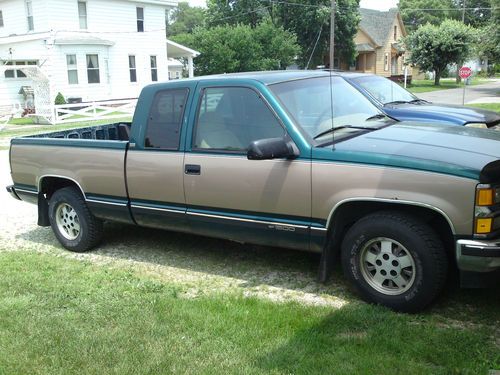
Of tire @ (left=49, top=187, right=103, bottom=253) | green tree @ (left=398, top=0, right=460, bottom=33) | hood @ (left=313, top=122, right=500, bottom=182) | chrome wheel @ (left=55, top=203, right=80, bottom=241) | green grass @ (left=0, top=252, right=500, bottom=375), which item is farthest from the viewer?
green tree @ (left=398, top=0, right=460, bottom=33)

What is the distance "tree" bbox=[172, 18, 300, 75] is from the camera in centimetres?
3956

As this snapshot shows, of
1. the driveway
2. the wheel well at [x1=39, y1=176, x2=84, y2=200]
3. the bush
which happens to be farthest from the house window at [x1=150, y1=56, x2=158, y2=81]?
the wheel well at [x1=39, y1=176, x2=84, y2=200]

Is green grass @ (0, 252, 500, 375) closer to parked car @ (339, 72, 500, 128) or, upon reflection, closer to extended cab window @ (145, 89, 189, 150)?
extended cab window @ (145, 89, 189, 150)

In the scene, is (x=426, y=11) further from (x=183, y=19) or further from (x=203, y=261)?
(x=203, y=261)

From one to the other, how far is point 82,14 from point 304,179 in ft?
91.1

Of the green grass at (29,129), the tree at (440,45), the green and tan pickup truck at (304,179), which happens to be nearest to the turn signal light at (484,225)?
the green and tan pickup truck at (304,179)

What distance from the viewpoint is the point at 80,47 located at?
28.6 meters

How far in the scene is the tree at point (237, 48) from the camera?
3956 centimetres

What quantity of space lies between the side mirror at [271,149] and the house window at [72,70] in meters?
26.4

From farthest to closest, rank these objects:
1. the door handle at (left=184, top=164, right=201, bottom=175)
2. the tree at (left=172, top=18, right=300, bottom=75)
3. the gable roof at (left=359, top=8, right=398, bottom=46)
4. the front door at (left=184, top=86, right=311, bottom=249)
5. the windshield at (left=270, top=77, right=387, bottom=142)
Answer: the gable roof at (left=359, top=8, right=398, bottom=46) < the tree at (left=172, top=18, right=300, bottom=75) < the door handle at (left=184, top=164, right=201, bottom=175) < the windshield at (left=270, top=77, right=387, bottom=142) < the front door at (left=184, top=86, right=311, bottom=249)

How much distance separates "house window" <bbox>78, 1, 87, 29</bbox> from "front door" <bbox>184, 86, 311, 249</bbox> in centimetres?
2652

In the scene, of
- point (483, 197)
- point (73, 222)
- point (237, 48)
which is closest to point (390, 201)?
point (483, 197)

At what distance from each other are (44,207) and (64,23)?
79.0 feet

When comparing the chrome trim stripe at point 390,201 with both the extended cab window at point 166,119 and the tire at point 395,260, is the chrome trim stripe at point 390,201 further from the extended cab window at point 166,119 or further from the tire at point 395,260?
the extended cab window at point 166,119
